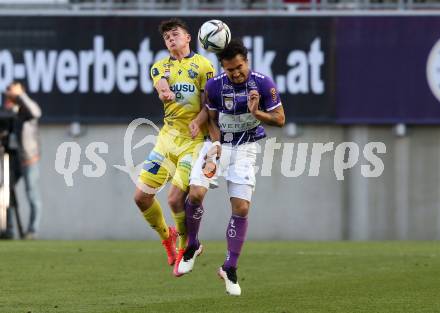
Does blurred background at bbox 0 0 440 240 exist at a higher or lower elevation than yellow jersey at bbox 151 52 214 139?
lower

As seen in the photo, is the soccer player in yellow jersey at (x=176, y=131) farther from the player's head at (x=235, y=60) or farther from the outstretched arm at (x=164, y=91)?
the player's head at (x=235, y=60)

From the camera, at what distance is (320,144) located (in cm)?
2153

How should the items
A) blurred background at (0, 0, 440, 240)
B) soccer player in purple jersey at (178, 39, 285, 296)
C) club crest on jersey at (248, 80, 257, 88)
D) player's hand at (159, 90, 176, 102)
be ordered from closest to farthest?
soccer player in purple jersey at (178, 39, 285, 296), club crest on jersey at (248, 80, 257, 88), player's hand at (159, 90, 176, 102), blurred background at (0, 0, 440, 240)

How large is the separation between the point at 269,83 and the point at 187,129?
55.1 inches

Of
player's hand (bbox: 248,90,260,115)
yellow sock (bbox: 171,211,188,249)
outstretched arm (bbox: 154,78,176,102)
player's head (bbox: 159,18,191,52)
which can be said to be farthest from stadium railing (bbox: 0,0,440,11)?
player's hand (bbox: 248,90,260,115)

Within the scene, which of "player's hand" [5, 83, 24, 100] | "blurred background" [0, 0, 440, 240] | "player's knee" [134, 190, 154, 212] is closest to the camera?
"player's knee" [134, 190, 154, 212]

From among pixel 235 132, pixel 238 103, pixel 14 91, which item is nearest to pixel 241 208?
pixel 235 132

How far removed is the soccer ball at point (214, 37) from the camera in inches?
456

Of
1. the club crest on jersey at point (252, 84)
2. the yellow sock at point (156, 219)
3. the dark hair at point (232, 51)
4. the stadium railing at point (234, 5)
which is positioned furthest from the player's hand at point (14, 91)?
the dark hair at point (232, 51)

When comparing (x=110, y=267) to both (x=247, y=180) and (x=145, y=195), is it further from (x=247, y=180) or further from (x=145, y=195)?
(x=247, y=180)

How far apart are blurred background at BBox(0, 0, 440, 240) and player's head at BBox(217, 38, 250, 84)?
393 inches

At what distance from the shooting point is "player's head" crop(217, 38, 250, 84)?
11219 millimetres

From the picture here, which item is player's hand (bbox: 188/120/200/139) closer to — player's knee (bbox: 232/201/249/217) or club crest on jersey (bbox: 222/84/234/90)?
club crest on jersey (bbox: 222/84/234/90)

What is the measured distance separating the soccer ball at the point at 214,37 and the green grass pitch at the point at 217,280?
233cm
